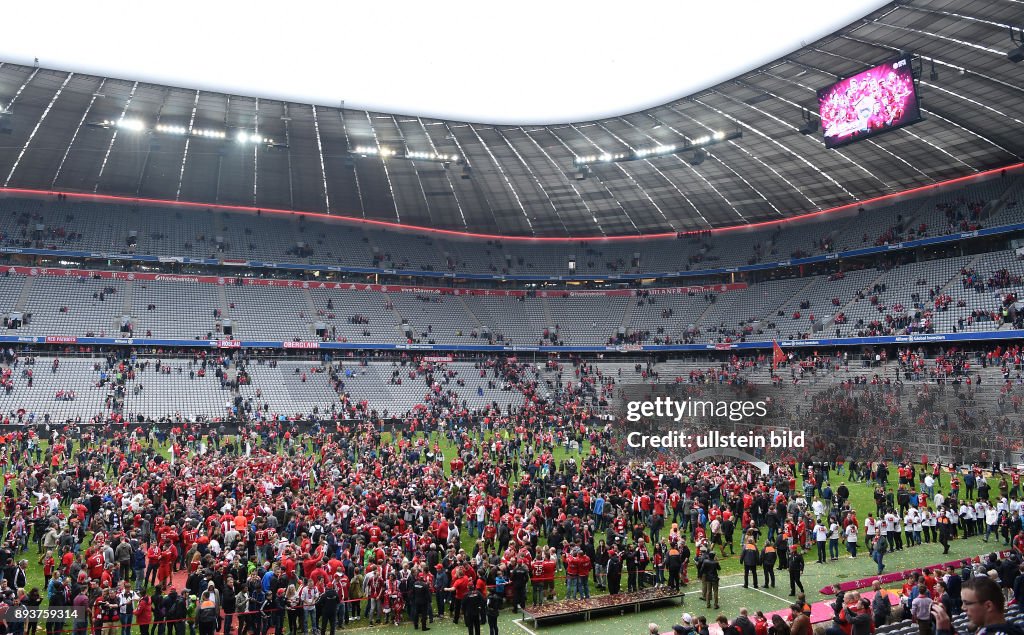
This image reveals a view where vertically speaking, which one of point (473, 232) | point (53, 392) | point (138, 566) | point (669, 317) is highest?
point (473, 232)

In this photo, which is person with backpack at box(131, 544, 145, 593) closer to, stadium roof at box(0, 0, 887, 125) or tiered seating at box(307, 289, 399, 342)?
stadium roof at box(0, 0, 887, 125)

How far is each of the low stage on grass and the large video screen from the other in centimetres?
2264

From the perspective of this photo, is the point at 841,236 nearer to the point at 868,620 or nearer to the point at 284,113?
the point at 284,113

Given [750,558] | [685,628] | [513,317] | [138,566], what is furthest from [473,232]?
[685,628]

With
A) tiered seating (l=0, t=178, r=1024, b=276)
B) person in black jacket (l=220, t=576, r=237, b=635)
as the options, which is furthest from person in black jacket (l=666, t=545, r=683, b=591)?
tiered seating (l=0, t=178, r=1024, b=276)

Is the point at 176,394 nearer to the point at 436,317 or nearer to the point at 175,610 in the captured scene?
the point at 436,317

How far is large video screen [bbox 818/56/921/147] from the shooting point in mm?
27266

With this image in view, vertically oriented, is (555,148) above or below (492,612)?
above

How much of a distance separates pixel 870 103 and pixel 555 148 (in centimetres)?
1792

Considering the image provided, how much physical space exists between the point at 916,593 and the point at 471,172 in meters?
40.2

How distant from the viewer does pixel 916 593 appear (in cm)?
1062

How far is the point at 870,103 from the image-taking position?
2891cm

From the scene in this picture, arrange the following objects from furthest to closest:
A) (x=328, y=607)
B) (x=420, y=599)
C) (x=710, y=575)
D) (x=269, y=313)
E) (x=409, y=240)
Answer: (x=409, y=240), (x=269, y=313), (x=710, y=575), (x=420, y=599), (x=328, y=607)

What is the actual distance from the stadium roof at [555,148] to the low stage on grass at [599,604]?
22020mm
